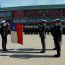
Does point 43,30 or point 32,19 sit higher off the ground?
point 43,30

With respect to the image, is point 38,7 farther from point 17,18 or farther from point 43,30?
point 43,30

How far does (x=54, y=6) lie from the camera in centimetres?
8138

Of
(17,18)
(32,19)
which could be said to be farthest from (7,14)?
(32,19)

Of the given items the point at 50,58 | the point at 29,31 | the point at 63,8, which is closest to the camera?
the point at 50,58

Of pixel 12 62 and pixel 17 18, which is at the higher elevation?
pixel 12 62

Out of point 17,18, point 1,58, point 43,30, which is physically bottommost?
point 17,18

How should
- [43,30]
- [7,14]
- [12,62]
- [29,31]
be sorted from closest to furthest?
1. [12,62]
2. [43,30]
3. [29,31]
4. [7,14]

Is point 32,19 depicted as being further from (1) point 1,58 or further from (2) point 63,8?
(1) point 1,58

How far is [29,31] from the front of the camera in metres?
44.8

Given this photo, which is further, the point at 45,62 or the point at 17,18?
the point at 17,18

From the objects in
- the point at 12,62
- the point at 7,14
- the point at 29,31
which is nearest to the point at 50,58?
the point at 12,62

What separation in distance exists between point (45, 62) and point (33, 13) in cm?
7147

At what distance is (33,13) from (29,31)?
3832 cm

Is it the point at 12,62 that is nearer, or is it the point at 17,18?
the point at 12,62
